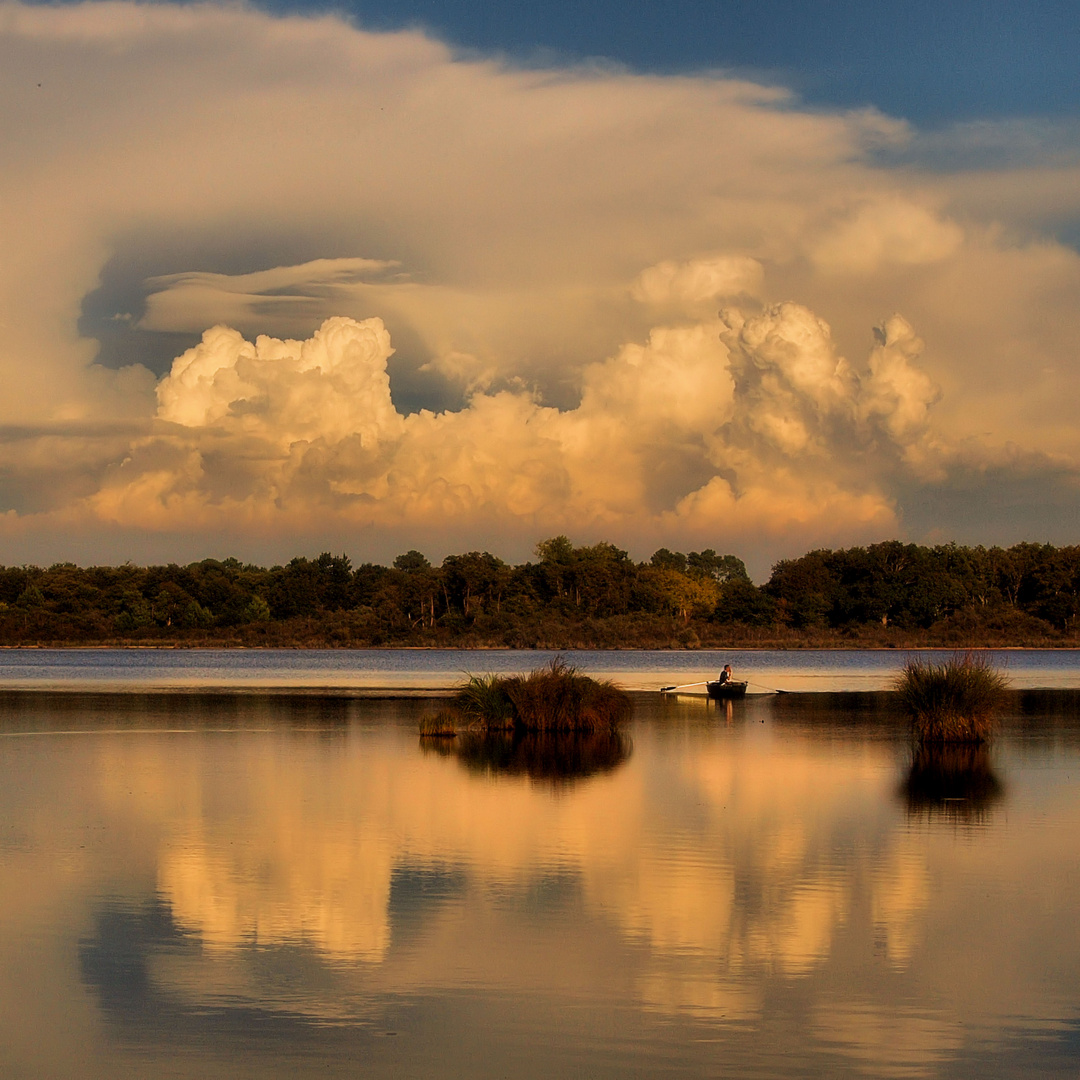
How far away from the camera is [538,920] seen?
13.7 meters

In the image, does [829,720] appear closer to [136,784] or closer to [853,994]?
[136,784]

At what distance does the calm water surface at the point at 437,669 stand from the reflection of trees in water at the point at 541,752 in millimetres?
22239

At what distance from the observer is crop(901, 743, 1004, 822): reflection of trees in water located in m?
20.9

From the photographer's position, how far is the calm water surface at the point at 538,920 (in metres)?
10.0

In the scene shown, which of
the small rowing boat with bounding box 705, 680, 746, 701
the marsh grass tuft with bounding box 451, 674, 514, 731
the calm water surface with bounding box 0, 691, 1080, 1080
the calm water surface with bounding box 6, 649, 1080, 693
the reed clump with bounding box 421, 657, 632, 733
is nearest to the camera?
the calm water surface with bounding box 0, 691, 1080, 1080

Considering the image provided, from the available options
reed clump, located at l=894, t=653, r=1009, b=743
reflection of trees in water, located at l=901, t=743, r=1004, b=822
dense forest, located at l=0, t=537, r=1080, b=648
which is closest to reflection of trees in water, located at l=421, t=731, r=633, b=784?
reflection of trees in water, located at l=901, t=743, r=1004, b=822

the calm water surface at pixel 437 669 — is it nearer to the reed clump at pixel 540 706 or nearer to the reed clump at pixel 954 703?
the reed clump at pixel 540 706

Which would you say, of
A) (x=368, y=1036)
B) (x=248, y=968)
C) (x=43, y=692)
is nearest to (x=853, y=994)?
(x=368, y=1036)

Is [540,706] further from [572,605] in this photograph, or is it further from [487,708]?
[572,605]

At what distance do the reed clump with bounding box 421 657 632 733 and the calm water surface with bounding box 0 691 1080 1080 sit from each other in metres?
6.27

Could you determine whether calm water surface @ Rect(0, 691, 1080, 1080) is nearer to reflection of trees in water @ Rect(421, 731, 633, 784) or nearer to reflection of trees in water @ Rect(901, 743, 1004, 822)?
reflection of trees in water @ Rect(901, 743, 1004, 822)

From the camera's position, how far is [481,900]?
14.4 m

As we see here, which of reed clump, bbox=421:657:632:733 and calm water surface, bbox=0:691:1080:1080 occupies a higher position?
reed clump, bbox=421:657:632:733

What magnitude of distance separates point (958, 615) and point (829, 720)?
84525 mm
